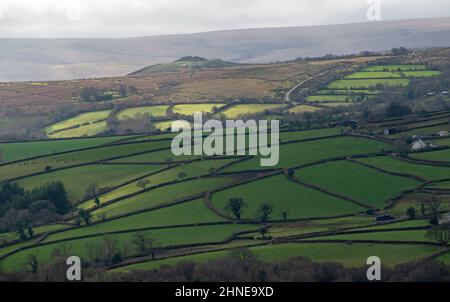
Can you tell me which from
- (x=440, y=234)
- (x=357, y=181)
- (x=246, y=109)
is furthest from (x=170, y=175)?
(x=246, y=109)

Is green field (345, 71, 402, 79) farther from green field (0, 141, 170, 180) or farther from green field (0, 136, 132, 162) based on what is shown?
green field (0, 141, 170, 180)

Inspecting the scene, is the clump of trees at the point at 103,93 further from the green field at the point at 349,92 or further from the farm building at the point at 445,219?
the farm building at the point at 445,219

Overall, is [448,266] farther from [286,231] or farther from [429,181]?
[429,181]

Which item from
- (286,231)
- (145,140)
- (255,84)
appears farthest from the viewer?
(255,84)

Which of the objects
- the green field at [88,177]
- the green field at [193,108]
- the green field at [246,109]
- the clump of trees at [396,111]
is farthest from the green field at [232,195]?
the green field at [193,108]

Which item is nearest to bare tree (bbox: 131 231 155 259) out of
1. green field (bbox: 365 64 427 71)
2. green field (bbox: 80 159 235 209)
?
green field (bbox: 80 159 235 209)

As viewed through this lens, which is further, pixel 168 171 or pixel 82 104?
pixel 82 104

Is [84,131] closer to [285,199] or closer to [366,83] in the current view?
[366,83]
